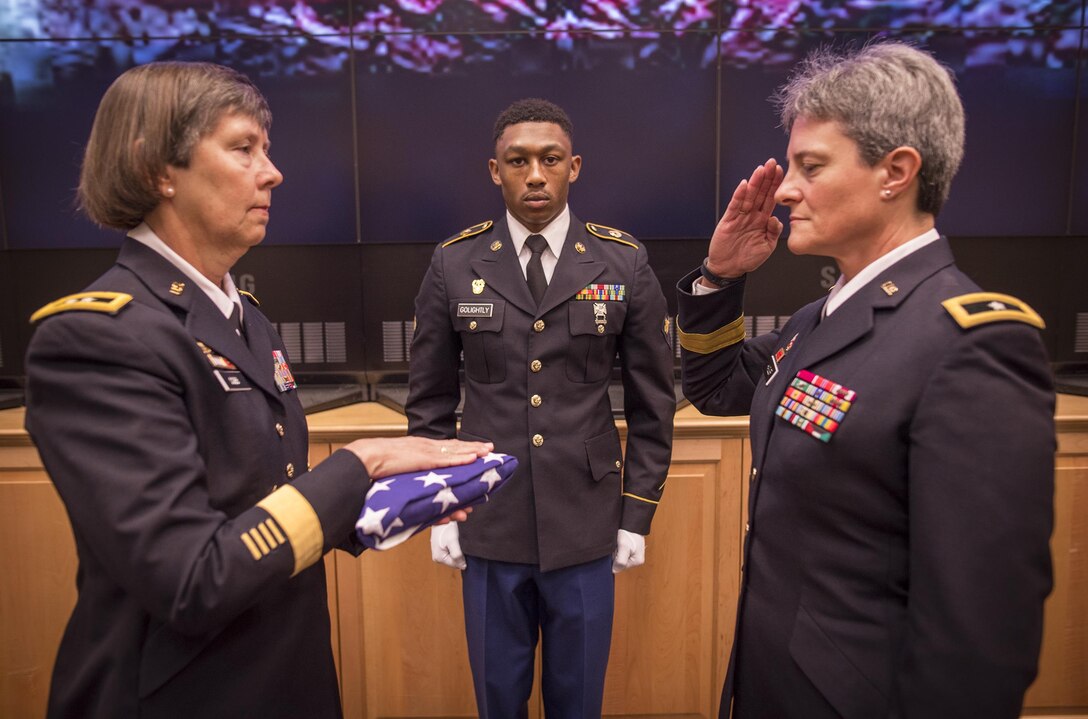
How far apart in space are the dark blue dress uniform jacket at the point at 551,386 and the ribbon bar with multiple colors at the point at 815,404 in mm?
701

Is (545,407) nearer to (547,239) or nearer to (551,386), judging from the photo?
(551,386)

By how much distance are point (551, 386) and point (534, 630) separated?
25.1 inches

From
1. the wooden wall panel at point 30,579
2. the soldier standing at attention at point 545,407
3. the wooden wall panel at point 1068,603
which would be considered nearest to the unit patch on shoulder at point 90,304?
the soldier standing at attention at point 545,407

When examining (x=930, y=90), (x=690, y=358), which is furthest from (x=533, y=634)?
(x=930, y=90)

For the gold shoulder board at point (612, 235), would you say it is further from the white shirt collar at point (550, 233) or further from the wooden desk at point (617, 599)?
the wooden desk at point (617, 599)

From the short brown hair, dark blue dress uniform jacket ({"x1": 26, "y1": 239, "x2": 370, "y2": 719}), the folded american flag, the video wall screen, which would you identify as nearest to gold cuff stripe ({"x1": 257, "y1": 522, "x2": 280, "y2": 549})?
dark blue dress uniform jacket ({"x1": 26, "y1": 239, "x2": 370, "y2": 719})

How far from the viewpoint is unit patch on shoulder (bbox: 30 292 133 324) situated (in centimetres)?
89

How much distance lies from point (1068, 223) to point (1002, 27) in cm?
74

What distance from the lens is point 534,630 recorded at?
185cm

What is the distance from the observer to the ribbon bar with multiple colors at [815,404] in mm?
983

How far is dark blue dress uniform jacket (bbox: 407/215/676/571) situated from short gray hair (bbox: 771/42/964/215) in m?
0.82

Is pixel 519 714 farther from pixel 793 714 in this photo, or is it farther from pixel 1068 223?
pixel 1068 223

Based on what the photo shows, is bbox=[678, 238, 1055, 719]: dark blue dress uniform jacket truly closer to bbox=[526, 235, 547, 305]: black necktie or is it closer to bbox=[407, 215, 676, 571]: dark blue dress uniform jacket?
bbox=[407, 215, 676, 571]: dark blue dress uniform jacket

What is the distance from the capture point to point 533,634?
1.85 meters
